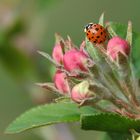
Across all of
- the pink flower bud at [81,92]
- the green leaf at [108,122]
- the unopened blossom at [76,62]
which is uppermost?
the unopened blossom at [76,62]

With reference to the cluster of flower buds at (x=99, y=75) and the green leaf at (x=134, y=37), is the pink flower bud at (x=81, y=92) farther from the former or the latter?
the green leaf at (x=134, y=37)

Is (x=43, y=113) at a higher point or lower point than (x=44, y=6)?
lower

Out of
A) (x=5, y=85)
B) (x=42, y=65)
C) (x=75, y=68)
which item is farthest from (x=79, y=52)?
(x=5, y=85)

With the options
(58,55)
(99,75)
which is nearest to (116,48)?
(99,75)

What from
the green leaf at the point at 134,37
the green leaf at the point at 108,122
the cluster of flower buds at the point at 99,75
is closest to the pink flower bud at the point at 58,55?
the cluster of flower buds at the point at 99,75

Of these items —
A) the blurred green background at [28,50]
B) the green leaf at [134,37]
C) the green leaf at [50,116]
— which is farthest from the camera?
the blurred green background at [28,50]

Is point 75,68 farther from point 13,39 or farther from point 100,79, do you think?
point 13,39

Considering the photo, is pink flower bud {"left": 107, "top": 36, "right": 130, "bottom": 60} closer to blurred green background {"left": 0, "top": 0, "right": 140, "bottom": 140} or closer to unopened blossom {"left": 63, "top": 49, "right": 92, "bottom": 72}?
unopened blossom {"left": 63, "top": 49, "right": 92, "bottom": 72}

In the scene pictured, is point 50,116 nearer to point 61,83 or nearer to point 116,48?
point 61,83
